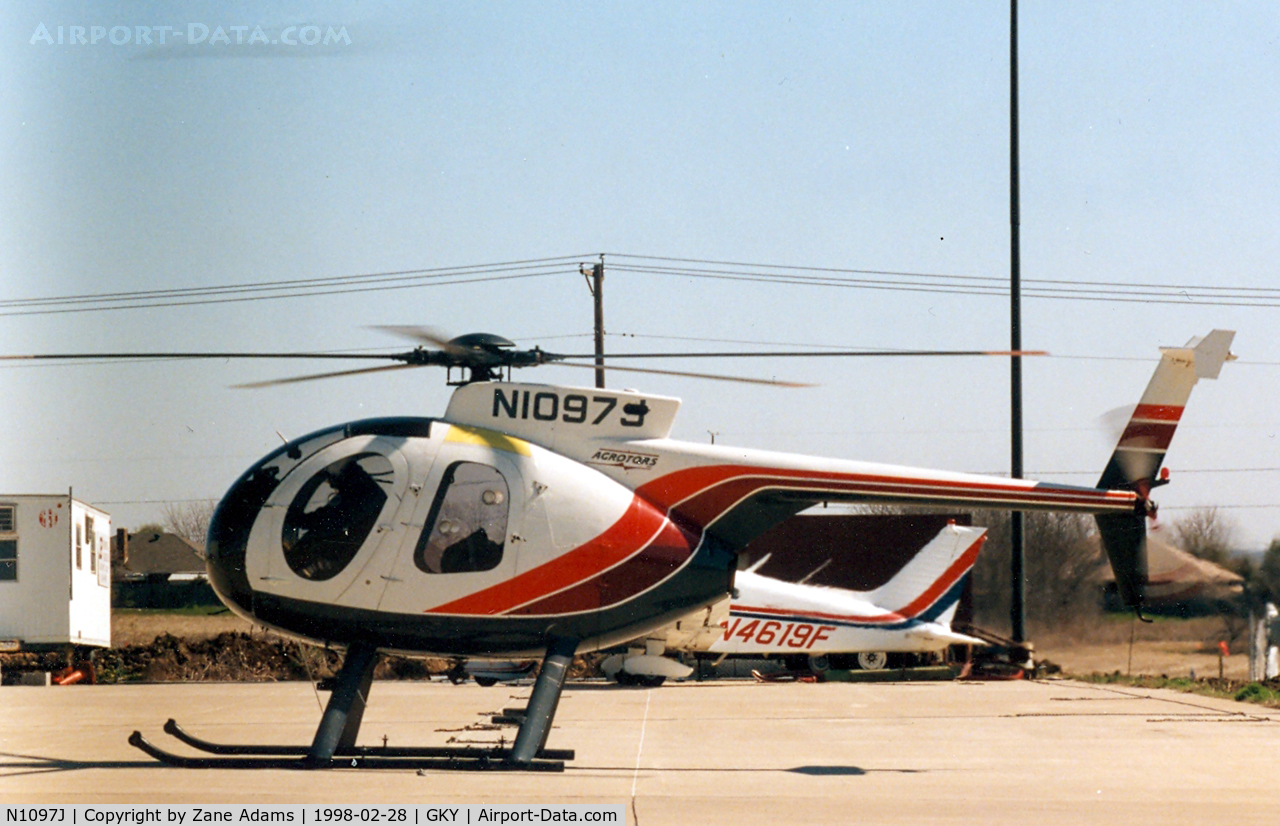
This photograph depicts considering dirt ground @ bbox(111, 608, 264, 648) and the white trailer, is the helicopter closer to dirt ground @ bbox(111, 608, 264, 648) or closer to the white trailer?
the white trailer

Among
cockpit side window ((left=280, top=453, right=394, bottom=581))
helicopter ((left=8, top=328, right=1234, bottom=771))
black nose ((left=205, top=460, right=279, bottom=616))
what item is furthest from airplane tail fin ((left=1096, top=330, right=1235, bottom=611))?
black nose ((left=205, top=460, right=279, bottom=616))

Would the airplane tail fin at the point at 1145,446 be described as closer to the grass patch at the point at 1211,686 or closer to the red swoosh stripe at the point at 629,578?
the red swoosh stripe at the point at 629,578

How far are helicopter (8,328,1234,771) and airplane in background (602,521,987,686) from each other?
9.55m

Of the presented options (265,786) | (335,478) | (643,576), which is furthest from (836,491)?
(265,786)

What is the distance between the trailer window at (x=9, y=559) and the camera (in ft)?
76.5

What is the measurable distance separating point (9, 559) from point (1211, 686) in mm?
20697

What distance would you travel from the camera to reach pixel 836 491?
11156 millimetres

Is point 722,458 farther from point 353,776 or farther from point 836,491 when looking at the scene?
point 353,776

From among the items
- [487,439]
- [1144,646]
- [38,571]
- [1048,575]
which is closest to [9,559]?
[38,571]

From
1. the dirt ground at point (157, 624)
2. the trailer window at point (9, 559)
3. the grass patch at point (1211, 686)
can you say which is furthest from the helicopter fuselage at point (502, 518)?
the dirt ground at point (157, 624)

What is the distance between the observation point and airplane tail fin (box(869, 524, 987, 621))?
22828 millimetres

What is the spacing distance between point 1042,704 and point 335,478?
11.0 m

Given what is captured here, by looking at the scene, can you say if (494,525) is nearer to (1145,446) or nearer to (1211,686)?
(1145,446)

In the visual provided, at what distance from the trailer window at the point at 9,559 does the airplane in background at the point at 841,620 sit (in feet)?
36.1
